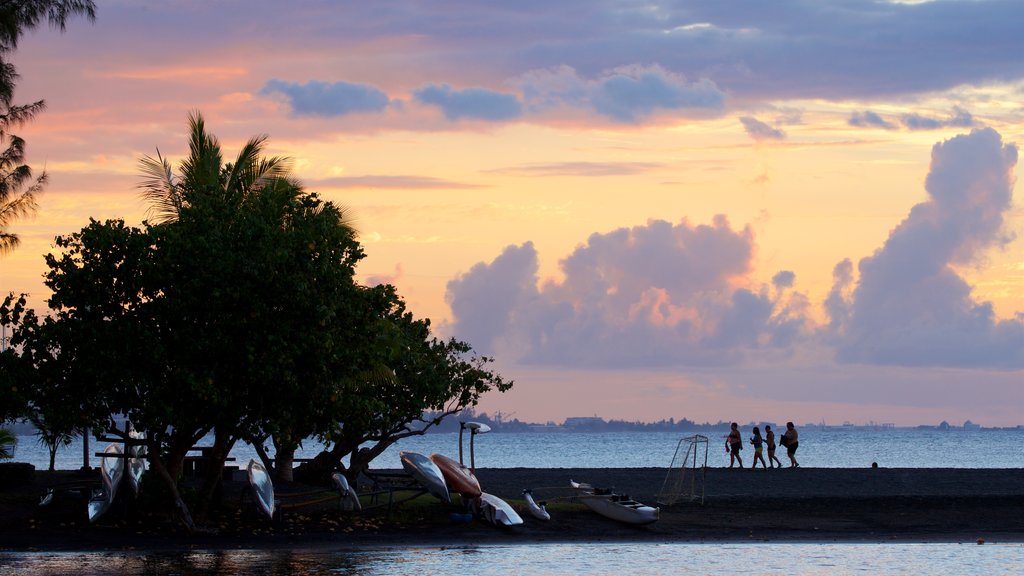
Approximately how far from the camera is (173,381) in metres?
26.0

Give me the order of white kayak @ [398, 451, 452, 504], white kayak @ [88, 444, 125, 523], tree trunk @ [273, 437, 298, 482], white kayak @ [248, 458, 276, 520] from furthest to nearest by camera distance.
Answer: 1. tree trunk @ [273, 437, 298, 482]
2. white kayak @ [398, 451, 452, 504]
3. white kayak @ [248, 458, 276, 520]
4. white kayak @ [88, 444, 125, 523]

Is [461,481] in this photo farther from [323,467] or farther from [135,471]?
[135,471]

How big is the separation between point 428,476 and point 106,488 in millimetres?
7284

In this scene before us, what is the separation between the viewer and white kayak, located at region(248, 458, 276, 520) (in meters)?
28.8

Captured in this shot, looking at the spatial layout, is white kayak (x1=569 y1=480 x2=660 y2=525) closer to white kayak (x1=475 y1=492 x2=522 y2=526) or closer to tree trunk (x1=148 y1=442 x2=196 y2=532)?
white kayak (x1=475 y1=492 x2=522 y2=526)

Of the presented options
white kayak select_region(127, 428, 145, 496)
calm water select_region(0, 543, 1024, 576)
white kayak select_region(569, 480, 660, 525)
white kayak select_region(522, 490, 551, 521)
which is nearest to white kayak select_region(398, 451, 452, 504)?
white kayak select_region(522, 490, 551, 521)

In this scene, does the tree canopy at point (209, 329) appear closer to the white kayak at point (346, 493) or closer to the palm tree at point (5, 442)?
the white kayak at point (346, 493)

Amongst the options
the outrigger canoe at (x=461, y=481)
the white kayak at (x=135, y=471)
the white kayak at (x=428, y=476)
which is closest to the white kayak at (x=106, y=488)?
the white kayak at (x=135, y=471)

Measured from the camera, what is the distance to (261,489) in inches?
1144

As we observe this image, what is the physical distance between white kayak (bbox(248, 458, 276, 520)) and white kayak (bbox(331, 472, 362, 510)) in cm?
173

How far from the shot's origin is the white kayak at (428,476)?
102 ft

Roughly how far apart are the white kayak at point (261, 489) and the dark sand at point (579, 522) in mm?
452

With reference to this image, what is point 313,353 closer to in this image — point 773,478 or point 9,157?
point 9,157

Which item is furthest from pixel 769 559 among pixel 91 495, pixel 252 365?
pixel 91 495
